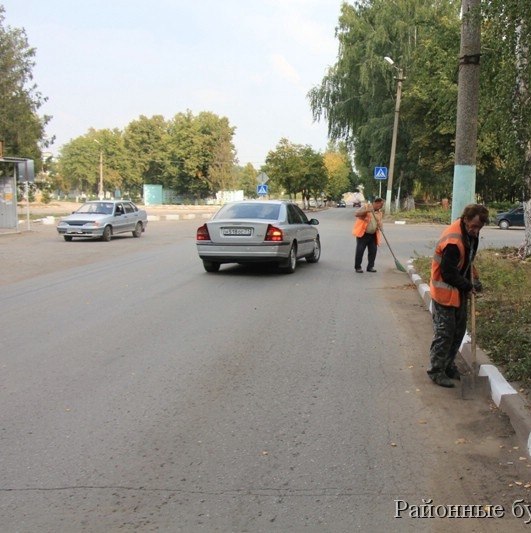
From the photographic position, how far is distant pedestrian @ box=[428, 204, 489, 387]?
499 cm

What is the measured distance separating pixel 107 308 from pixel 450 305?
5.17 metres

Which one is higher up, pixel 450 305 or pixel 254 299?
pixel 450 305

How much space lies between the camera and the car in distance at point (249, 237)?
452 inches

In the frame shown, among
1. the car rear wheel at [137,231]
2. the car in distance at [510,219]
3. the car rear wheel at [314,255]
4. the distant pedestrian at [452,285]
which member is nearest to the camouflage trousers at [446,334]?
the distant pedestrian at [452,285]

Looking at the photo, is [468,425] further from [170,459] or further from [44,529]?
[44,529]

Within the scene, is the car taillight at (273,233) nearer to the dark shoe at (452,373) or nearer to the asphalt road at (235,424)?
the asphalt road at (235,424)

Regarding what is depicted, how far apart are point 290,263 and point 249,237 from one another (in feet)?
3.71

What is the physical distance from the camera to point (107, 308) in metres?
8.47

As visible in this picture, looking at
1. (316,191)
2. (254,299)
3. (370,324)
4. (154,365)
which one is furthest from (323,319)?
(316,191)

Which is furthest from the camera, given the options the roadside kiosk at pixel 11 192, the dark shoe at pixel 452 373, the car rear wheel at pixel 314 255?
the roadside kiosk at pixel 11 192

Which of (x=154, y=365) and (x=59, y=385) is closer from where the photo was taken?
(x=59, y=385)

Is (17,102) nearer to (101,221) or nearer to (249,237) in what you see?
(101,221)

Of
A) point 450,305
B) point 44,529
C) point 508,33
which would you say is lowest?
point 44,529

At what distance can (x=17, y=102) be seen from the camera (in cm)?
3534
